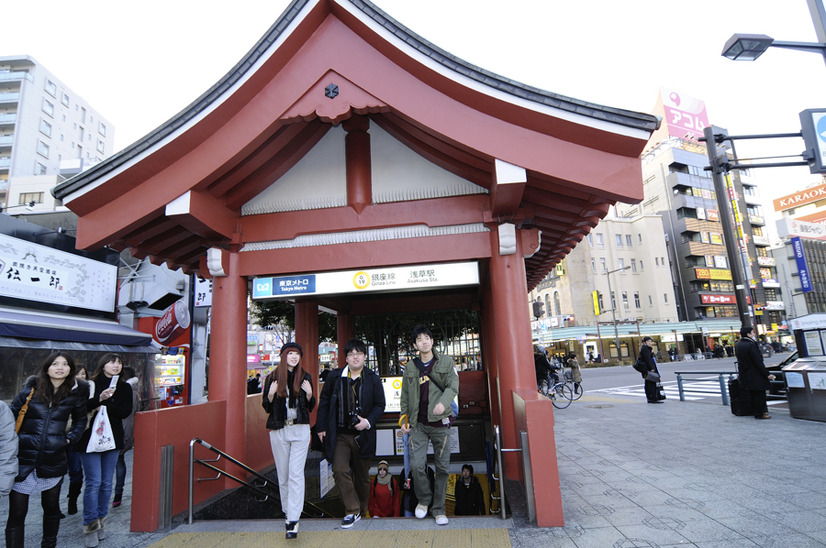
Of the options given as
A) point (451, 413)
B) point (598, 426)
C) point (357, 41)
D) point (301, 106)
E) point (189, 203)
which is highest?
point (357, 41)

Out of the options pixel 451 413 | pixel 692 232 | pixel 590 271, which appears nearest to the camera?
pixel 451 413

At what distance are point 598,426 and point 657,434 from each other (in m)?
1.64

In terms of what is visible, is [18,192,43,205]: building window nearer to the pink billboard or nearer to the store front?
the store front

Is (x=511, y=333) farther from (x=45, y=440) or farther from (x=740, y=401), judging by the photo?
(x=740, y=401)

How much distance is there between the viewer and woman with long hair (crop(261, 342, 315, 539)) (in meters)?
4.64

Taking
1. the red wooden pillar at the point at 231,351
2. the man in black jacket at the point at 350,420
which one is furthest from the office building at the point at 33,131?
the man in black jacket at the point at 350,420

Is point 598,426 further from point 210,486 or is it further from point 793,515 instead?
point 210,486

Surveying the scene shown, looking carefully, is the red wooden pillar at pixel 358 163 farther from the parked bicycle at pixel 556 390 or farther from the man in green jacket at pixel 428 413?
the parked bicycle at pixel 556 390

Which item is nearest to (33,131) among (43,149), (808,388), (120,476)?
(43,149)

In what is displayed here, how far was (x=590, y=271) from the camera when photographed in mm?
49406

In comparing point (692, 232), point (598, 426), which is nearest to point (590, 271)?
point (692, 232)

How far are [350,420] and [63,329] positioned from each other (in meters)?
7.94

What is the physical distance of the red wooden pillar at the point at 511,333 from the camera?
5801 mm

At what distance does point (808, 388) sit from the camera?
29.0ft
